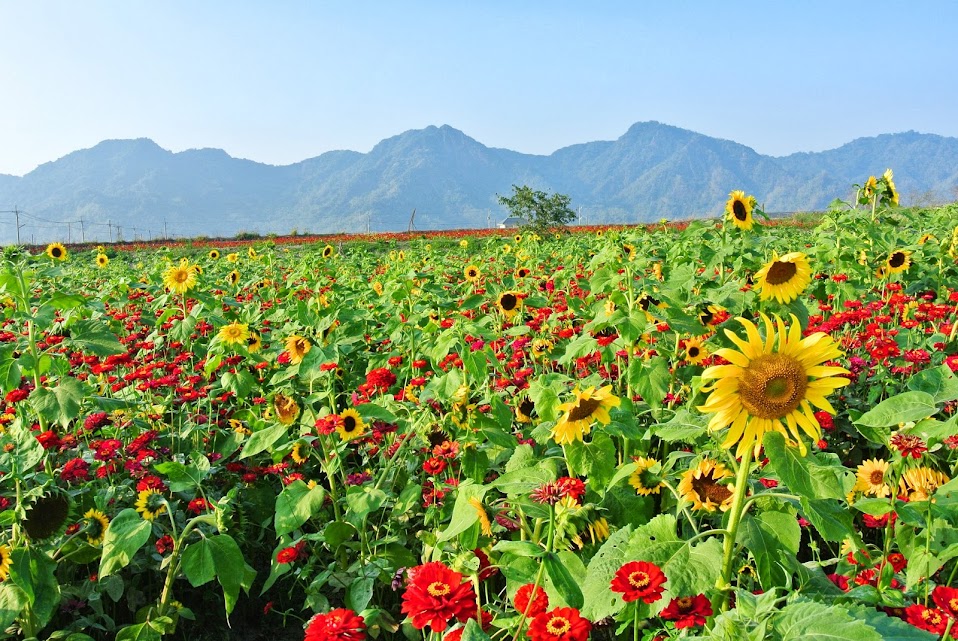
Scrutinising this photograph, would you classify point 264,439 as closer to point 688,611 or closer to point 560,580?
point 560,580

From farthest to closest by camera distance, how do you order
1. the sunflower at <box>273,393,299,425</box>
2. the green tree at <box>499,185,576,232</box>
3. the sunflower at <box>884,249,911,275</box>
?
the green tree at <box>499,185,576,232</box> → the sunflower at <box>884,249,911,275</box> → the sunflower at <box>273,393,299,425</box>

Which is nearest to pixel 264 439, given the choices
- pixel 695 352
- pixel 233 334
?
pixel 233 334

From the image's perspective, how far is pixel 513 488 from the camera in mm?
1840

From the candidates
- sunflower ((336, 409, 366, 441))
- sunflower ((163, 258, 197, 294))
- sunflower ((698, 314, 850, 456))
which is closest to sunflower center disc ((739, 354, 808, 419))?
sunflower ((698, 314, 850, 456))

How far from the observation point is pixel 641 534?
1.50 m

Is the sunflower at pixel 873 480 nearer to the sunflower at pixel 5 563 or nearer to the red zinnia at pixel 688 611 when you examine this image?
the red zinnia at pixel 688 611

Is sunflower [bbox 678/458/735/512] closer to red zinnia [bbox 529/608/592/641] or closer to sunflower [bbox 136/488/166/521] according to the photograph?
red zinnia [bbox 529/608/592/641]

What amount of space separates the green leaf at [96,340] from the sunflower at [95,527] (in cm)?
58

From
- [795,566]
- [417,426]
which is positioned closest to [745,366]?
[795,566]

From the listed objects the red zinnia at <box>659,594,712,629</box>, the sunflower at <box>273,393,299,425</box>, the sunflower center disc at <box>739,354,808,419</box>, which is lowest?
the red zinnia at <box>659,594,712,629</box>

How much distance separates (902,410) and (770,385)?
732mm

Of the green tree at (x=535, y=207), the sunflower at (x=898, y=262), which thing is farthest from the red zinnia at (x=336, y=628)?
the green tree at (x=535, y=207)

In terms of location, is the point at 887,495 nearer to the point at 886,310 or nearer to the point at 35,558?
the point at 35,558

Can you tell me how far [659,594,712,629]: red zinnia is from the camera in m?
1.29
